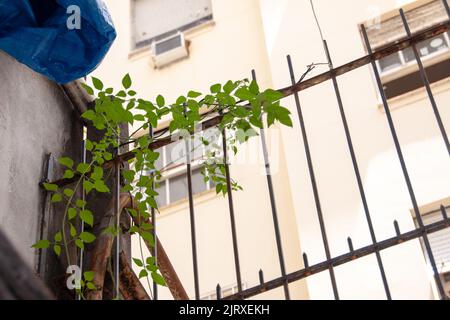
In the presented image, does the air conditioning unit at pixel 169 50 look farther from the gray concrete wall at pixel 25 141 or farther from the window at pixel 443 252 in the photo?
the gray concrete wall at pixel 25 141

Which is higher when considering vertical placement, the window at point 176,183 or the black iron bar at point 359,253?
the window at point 176,183

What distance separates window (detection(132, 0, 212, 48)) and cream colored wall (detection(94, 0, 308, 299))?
219 millimetres

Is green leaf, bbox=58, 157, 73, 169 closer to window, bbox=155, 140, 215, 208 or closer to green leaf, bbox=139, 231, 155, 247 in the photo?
green leaf, bbox=139, 231, 155, 247

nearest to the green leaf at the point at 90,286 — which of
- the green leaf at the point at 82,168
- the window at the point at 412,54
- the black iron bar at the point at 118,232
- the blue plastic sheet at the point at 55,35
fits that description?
→ the black iron bar at the point at 118,232

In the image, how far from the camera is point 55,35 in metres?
2.93

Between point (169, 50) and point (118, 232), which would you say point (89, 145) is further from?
point (169, 50)

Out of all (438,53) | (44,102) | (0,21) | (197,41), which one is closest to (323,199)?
(438,53)

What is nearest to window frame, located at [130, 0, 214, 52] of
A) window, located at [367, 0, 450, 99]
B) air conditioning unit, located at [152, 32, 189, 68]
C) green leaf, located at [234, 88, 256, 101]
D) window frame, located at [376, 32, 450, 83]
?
air conditioning unit, located at [152, 32, 189, 68]

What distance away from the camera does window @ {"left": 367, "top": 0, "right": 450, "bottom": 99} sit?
29.1 feet

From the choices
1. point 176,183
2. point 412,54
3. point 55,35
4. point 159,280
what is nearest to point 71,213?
point 159,280

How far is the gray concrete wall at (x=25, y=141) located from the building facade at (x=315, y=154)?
481 centimetres

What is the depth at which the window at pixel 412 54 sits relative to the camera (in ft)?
29.1
